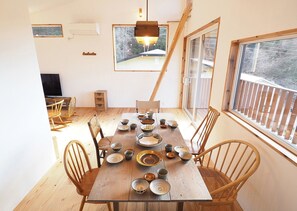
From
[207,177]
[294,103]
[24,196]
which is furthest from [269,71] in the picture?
[24,196]

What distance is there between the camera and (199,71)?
363 centimetres

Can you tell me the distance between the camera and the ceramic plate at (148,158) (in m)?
1.46

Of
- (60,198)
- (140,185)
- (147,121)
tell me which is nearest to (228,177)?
(140,185)

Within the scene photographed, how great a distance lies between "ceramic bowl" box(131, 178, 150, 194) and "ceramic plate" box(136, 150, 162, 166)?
0.61 feet

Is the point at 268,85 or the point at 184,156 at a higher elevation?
the point at 268,85

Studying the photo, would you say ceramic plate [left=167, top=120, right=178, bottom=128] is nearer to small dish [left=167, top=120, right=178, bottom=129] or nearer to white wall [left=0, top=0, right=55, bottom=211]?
small dish [left=167, top=120, right=178, bottom=129]

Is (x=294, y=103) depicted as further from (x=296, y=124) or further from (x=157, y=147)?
(x=157, y=147)

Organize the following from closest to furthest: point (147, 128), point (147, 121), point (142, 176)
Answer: point (142, 176), point (147, 128), point (147, 121)

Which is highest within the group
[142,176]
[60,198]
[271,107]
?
[271,107]

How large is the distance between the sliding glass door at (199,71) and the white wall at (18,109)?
261cm

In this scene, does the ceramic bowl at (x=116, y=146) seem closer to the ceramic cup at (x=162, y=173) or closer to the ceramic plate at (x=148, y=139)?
the ceramic plate at (x=148, y=139)

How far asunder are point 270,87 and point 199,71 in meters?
2.06

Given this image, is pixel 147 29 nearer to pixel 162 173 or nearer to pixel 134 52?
pixel 162 173

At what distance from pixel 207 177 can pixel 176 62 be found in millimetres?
3702
